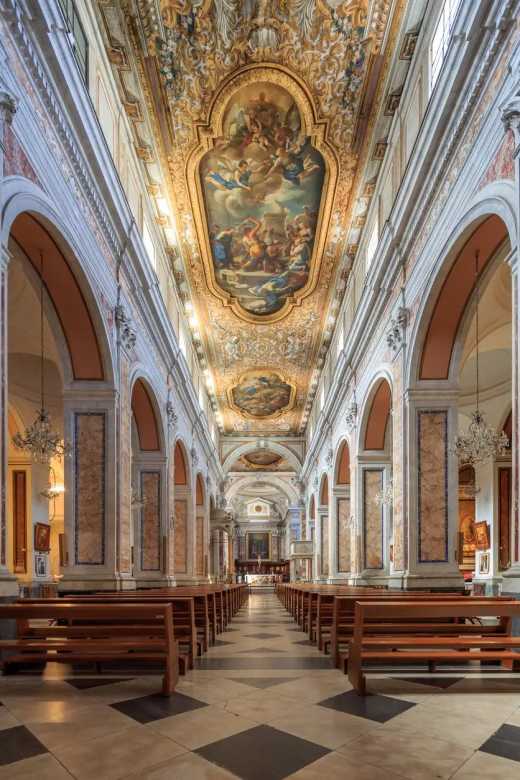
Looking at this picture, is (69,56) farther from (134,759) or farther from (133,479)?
(133,479)

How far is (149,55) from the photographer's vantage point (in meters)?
8.74

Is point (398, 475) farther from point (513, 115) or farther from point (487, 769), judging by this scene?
point (487, 769)

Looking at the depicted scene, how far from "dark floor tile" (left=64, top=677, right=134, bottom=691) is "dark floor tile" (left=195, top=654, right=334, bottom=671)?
37.6 inches

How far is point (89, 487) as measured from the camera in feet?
30.9

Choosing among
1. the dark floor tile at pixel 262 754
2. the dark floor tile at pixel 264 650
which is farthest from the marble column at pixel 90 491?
the dark floor tile at pixel 262 754

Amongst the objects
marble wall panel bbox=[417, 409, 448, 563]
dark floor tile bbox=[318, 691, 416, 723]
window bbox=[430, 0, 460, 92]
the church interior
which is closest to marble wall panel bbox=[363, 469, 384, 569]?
the church interior

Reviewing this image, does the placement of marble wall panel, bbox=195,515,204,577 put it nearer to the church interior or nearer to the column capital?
the church interior

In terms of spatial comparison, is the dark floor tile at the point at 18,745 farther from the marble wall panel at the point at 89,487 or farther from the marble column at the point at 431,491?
the marble column at the point at 431,491

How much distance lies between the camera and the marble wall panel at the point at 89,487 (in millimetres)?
9211

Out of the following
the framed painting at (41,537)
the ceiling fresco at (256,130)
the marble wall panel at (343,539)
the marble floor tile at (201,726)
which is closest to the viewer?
the marble floor tile at (201,726)

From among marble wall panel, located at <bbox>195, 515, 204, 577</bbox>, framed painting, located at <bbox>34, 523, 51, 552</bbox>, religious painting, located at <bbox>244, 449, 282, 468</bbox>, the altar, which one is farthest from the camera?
the altar

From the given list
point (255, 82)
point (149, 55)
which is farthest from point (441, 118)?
point (149, 55)

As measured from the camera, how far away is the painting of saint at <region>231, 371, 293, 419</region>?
78.2 feet

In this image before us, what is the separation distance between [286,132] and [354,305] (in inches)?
206
